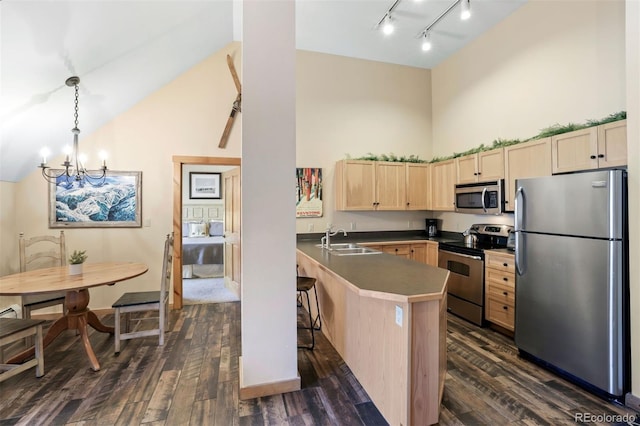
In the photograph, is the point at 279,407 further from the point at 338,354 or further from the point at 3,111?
the point at 3,111

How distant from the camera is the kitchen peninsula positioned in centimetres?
175

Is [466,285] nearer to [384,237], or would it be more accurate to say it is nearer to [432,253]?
[432,253]

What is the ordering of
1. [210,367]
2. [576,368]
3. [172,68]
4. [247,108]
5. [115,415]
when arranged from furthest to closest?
[172,68]
[210,367]
[576,368]
[247,108]
[115,415]

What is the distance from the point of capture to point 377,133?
496 centimetres

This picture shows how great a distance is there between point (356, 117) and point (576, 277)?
3.56m

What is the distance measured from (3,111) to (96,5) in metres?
1.29

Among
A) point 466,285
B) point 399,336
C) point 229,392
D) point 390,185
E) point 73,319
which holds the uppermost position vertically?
point 390,185

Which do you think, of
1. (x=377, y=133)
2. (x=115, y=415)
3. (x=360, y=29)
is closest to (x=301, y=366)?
(x=115, y=415)

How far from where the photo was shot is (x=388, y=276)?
83.4 inches

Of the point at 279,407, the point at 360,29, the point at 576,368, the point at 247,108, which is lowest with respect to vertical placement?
the point at 279,407

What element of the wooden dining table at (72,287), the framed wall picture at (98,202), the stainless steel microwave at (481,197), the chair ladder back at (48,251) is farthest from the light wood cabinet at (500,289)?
the chair ladder back at (48,251)

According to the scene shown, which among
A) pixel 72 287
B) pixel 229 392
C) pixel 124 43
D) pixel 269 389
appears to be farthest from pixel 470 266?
pixel 124 43

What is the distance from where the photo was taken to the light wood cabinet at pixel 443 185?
14.4 ft

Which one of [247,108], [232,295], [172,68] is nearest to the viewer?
[247,108]
